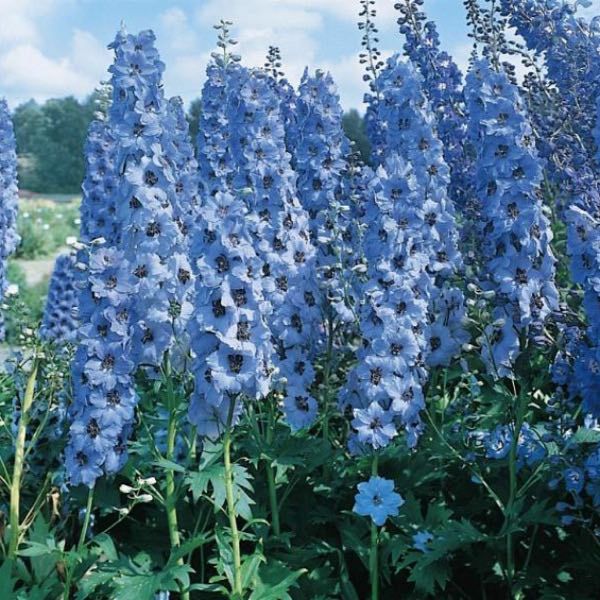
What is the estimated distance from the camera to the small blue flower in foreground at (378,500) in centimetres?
414

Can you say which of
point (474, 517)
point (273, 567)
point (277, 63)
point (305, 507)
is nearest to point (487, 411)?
point (474, 517)

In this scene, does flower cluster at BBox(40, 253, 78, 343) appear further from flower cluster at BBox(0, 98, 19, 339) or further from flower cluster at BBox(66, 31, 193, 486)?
flower cluster at BBox(66, 31, 193, 486)

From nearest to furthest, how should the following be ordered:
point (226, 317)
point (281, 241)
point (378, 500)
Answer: point (226, 317)
point (378, 500)
point (281, 241)

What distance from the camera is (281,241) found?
464 cm

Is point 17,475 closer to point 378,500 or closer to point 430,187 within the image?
point 378,500

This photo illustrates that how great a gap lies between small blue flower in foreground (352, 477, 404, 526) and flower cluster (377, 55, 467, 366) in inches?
30.5

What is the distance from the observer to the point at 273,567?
419 cm

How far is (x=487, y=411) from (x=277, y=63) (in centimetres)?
264

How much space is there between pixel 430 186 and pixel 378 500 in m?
1.58

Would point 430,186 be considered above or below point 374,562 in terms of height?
above

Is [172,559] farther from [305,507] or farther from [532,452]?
[532,452]

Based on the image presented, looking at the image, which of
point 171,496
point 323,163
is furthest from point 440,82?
point 171,496

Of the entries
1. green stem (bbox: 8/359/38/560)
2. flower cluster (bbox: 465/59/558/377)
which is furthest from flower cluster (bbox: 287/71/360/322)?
green stem (bbox: 8/359/38/560)

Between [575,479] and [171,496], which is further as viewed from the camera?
[171,496]
